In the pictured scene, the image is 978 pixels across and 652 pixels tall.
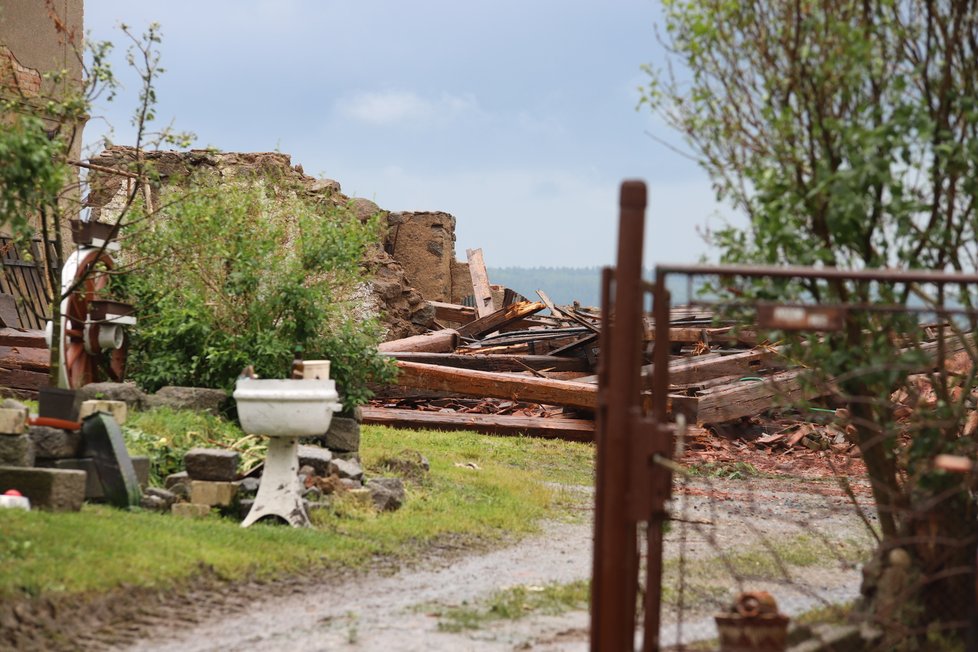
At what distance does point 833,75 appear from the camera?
6508mm

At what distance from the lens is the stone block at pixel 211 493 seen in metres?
9.71

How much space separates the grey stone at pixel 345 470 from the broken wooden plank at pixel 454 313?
14183 millimetres

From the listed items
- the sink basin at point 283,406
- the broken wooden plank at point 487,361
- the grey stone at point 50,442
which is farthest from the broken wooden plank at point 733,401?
the grey stone at point 50,442

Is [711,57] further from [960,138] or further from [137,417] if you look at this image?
[137,417]

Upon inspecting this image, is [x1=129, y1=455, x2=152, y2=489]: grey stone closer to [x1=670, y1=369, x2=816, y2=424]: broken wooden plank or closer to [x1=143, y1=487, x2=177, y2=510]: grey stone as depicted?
[x1=143, y1=487, x2=177, y2=510]: grey stone

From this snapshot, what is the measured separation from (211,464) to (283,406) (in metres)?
1.12

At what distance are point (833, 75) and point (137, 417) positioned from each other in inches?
302

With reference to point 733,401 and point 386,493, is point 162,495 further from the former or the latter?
point 733,401

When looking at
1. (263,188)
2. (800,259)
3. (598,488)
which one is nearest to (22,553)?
(598,488)

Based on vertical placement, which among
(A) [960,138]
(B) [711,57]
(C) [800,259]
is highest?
(B) [711,57]

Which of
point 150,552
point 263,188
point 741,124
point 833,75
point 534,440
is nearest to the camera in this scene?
point 833,75

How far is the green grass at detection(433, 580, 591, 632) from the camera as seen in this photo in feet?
23.0

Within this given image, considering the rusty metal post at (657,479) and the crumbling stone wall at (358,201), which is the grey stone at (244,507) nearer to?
the rusty metal post at (657,479)

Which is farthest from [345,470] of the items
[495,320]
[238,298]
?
[495,320]
